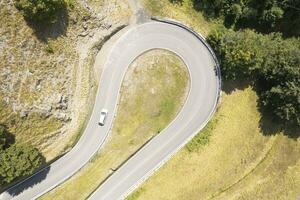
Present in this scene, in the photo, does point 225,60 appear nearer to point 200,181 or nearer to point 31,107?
point 200,181

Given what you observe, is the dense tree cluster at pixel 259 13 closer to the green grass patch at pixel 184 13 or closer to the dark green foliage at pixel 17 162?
the green grass patch at pixel 184 13

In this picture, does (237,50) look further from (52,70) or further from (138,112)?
(52,70)

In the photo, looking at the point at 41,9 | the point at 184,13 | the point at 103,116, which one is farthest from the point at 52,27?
the point at 184,13

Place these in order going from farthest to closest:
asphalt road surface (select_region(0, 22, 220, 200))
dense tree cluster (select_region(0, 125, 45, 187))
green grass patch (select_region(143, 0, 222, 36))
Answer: green grass patch (select_region(143, 0, 222, 36)) < asphalt road surface (select_region(0, 22, 220, 200)) < dense tree cluster (select_region(0, 125, 45, 187))

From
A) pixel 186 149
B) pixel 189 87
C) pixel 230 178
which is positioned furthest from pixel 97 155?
pixel 230 178

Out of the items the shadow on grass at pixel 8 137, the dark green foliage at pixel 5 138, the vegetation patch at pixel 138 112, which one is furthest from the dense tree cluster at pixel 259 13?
the dark green foliage at pixel 5 138

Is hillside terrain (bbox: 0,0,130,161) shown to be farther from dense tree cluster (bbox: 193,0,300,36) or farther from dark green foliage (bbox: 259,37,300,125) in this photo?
dark green foliage (bbox: 259,37,300,125)

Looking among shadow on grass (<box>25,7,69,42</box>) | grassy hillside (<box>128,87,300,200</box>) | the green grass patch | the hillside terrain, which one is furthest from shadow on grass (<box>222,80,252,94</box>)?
shadow on grass (<box>25,7,69,42</box>)

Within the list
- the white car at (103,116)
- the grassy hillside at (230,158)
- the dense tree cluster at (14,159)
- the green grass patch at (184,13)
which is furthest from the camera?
the green grass patch at (184,13)
